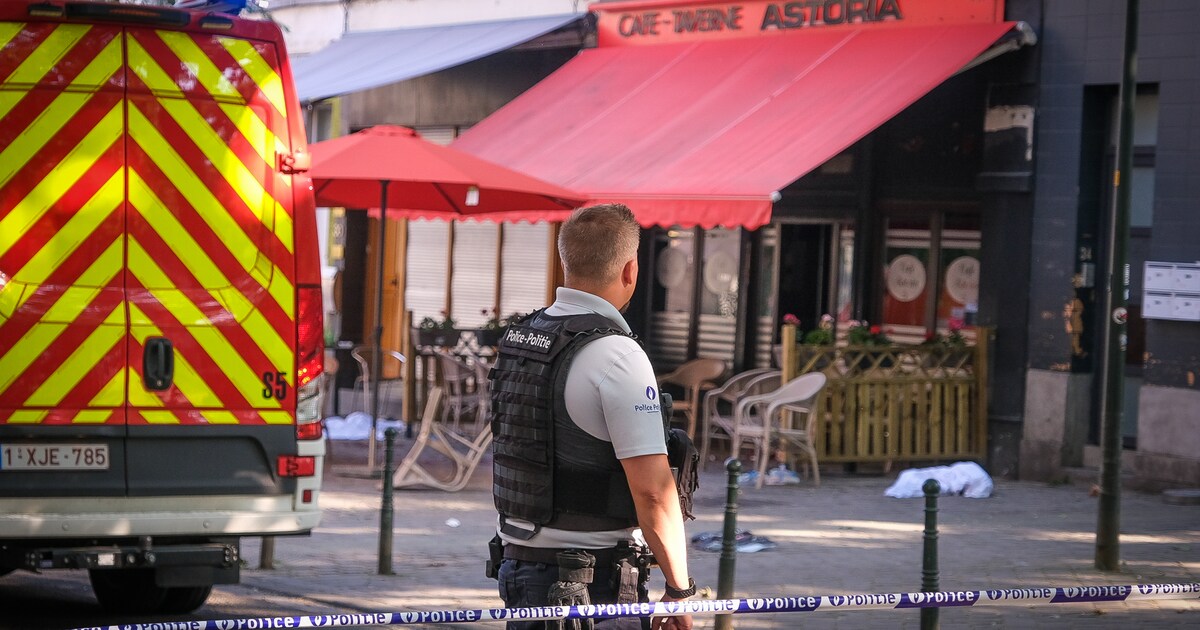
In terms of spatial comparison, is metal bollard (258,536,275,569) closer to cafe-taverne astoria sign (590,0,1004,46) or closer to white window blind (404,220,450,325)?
cafe-taverne astoria sign (590,0,1004,46)

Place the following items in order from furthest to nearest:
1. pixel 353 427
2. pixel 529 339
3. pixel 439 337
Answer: pixel 353 427 → pixel 439 337 → pixel 529 339

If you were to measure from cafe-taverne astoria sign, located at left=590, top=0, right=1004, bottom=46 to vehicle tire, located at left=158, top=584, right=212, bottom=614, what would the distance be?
28.6ft

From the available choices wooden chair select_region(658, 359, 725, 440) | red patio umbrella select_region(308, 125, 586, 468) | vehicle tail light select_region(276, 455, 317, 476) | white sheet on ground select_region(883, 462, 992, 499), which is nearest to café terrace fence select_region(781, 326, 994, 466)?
white sheet on ground select_region(883, 462, 992, 499)

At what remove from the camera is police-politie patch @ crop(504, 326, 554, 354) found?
4125mm

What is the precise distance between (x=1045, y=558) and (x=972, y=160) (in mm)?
5306

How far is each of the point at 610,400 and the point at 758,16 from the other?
1218cm

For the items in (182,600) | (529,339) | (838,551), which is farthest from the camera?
(838,551)

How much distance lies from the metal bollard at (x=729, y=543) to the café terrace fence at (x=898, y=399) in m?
5.62

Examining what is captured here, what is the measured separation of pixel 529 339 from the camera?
4203 millimetres

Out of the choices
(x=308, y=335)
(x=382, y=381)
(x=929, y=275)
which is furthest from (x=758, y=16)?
(x=308, y=335)

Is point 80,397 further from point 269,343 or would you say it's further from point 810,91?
point 810,91

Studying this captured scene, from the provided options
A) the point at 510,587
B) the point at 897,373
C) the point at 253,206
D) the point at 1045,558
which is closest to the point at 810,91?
the point at 897,373

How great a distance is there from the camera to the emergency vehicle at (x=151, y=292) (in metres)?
6.65

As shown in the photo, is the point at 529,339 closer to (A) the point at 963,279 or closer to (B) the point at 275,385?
(B) the point at 275,385
